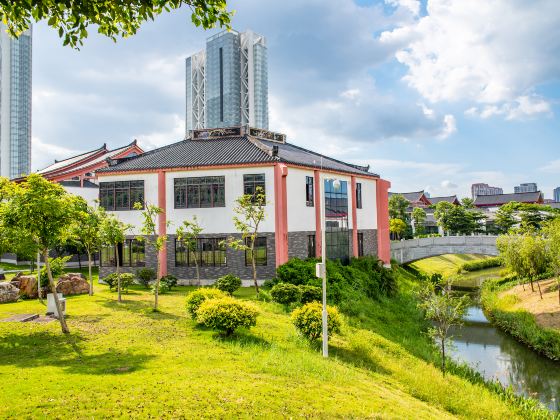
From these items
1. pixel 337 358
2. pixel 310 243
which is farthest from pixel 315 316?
pixel 310 243

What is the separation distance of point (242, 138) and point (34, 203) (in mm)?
18475

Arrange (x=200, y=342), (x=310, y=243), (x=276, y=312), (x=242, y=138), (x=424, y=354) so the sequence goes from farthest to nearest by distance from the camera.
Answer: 1. (x=242, y=138)
2. (x=310, y=243)
3. (x=276, y=312)
4. (x=424, y=354)
5. (x=200, y=342)

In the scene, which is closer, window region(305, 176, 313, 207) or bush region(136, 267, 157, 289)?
bush region(136, 267, 157, 289)

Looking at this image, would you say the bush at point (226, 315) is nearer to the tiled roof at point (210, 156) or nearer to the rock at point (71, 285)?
the rock at point (71, 285)

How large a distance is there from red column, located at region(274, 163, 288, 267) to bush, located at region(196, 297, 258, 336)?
9.63 metres

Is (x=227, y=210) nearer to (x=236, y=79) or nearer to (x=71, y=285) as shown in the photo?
(x=71, y=285)

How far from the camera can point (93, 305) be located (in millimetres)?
18531

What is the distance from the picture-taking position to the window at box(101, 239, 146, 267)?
26.4m

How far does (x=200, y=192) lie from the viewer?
2538 cm

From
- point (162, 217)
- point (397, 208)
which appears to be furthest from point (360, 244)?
point (397, 208)

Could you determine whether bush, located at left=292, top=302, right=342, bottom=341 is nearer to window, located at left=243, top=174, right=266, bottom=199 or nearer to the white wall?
the white wall

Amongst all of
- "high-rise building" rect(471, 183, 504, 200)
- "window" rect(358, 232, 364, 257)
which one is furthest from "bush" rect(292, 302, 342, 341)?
"high-rise building" rect(471, 183, 504, 200)

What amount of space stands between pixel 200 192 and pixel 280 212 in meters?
4.98

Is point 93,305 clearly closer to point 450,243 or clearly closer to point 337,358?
point 337,358
